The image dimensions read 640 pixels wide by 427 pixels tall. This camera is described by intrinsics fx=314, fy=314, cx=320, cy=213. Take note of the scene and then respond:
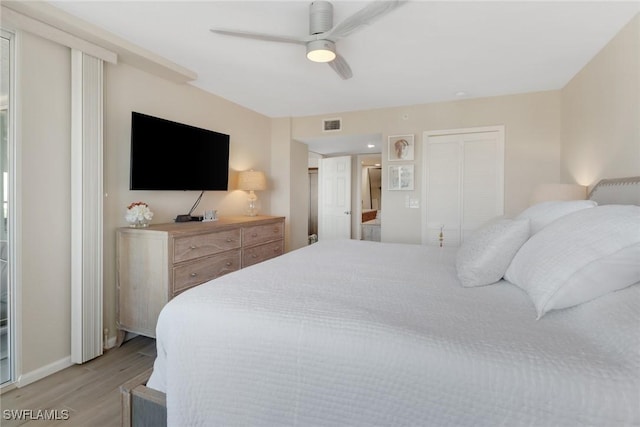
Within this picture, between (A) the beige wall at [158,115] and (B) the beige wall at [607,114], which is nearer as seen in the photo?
(B) the beige wall at [607,114]

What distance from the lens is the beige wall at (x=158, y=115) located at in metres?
2.57

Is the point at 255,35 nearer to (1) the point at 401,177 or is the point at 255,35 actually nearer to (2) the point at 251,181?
(2) the point at 251,181

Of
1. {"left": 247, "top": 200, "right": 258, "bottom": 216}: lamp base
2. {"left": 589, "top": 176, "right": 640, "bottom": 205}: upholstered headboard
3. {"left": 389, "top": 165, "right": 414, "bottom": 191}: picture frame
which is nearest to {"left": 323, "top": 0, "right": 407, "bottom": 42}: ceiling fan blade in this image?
{"left": 589, "top": 176, "right": 640, "bottom": 205}: upholstered headboard

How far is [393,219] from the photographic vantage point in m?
4.22

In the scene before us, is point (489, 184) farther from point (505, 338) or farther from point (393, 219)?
point (505, 338)

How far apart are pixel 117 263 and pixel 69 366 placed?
78 cm

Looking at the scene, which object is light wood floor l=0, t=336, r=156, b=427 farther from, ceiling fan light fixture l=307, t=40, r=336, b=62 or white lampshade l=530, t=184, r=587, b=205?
white lampshade l=530, t=184, r=587, b=205

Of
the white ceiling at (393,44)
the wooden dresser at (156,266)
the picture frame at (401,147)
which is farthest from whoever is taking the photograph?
the picture frame at (401,147)

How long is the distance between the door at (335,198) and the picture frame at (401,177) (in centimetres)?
200

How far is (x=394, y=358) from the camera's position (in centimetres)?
91

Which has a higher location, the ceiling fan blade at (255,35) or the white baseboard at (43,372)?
the ceiling fan blade at (255,35)

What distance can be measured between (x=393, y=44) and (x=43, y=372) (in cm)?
342

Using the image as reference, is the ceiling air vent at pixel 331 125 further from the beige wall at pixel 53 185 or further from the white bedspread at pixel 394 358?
the white bedspread at pixel 394 358

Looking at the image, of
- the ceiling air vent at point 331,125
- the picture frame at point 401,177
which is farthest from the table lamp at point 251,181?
the picture frame at point 401,177
